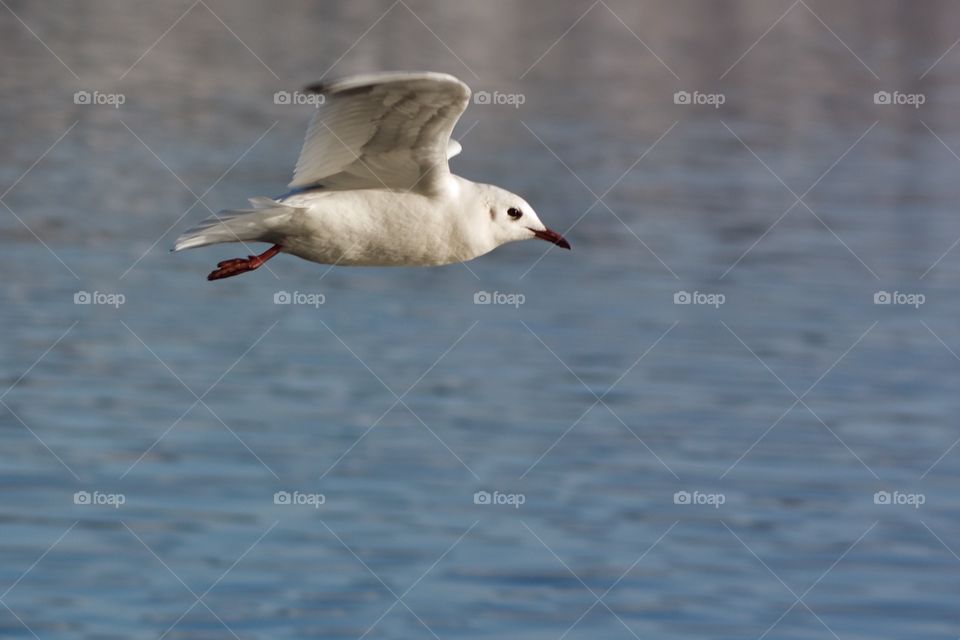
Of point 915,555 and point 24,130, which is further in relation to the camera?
point 24,130

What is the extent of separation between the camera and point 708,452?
24.8 m

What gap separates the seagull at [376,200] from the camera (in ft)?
41.5

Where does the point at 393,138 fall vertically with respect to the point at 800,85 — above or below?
below

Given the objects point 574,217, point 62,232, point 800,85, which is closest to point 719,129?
point 800,85

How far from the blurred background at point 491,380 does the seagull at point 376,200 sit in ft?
23.1

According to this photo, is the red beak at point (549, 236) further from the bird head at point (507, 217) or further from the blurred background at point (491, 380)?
the blurred background at point (491, 380)

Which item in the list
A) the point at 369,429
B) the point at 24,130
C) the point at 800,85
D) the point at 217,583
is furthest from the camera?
the point at 800,85

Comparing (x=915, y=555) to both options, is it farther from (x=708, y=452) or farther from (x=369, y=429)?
(x=369, y=429)

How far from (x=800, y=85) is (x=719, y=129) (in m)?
5.86

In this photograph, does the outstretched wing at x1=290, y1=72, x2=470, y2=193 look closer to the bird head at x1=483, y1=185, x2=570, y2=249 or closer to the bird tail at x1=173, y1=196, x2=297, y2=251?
the bird head at x1=483, y1=185, x2=570, y2=249

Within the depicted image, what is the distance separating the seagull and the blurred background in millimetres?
7038

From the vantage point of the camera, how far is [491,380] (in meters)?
26.9

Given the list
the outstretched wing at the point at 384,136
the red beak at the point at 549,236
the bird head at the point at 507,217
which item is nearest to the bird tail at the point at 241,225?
the outstretched wing at the point at 384,136

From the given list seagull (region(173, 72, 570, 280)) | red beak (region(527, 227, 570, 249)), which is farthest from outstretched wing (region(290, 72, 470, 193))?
red beak (region(527, 227, 570, 249))
